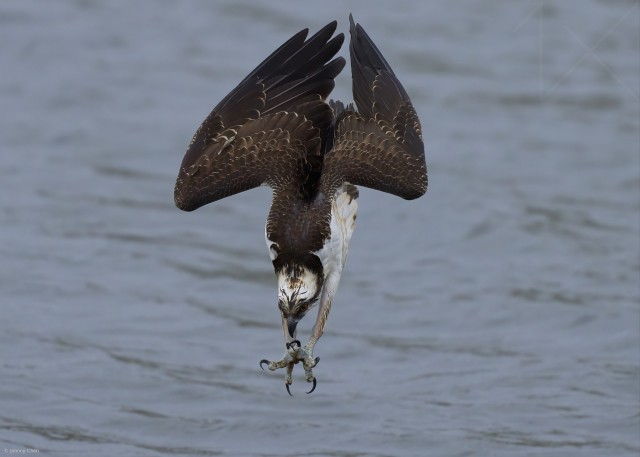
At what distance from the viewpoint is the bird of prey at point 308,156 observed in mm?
10484

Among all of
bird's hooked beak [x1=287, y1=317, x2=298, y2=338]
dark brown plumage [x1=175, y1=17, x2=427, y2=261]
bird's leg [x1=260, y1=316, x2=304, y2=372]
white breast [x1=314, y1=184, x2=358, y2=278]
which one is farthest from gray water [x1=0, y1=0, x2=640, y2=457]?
bird's hooked beak [x1=287, y1=317, x2=298, y2=338]

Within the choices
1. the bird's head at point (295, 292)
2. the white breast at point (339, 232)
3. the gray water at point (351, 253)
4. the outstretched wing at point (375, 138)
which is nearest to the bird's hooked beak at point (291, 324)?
the bird's head at point (295, 292)

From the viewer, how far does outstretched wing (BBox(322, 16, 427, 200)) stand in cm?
1104

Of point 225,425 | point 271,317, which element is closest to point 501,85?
point 271,317

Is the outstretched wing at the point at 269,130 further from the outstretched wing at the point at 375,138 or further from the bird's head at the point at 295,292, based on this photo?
the bird's head at the point at 295,292

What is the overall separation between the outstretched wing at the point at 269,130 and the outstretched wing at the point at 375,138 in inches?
6.9

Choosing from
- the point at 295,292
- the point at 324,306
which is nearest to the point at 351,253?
the point at 324,306

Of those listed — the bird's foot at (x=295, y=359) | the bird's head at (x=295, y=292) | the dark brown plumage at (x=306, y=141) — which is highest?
the dark brown plumage at (x=306, y=141)

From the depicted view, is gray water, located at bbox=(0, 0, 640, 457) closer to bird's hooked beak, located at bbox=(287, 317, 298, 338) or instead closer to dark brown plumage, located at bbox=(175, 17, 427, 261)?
dark brown plumage, located at bbox=(175, 17, 427, 261)

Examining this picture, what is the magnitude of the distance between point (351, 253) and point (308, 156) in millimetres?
5687

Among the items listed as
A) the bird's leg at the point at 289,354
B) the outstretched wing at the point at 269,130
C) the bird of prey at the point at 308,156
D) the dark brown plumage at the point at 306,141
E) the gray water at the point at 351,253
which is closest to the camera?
the bird's leg at the point at 289,354

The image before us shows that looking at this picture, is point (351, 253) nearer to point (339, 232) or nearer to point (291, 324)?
point (339, 232)

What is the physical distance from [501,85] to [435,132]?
1734mm

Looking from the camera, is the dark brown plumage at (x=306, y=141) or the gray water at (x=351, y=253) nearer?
the dark brown plumage at (x=306, y=141)
